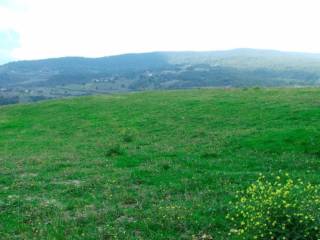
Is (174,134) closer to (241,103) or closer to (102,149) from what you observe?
(102,149)

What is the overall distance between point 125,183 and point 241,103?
30.5 meters

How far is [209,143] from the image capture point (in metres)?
33.5

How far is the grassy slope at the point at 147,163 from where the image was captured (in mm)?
17703

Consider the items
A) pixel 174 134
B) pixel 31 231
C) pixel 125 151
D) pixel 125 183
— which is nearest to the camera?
pixel 31 231

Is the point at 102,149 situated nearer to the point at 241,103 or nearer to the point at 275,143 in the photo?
the point at 275,143

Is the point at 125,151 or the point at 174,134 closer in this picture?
the point at 125,151

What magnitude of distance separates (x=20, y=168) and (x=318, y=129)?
18.9 metres

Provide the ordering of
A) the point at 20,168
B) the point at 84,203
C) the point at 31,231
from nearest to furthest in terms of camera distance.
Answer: the point at 31,231 → the point at 84,203 → the point at 20,168

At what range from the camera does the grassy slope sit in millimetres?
17703

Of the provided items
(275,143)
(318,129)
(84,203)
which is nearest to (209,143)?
(275,143)

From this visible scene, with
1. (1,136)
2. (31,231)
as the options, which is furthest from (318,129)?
(1,136)

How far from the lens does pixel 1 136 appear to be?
4603 cm

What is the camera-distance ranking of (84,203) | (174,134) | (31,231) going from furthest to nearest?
(174,134), (84,203), (31,231)

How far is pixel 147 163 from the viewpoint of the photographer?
2811 cm
